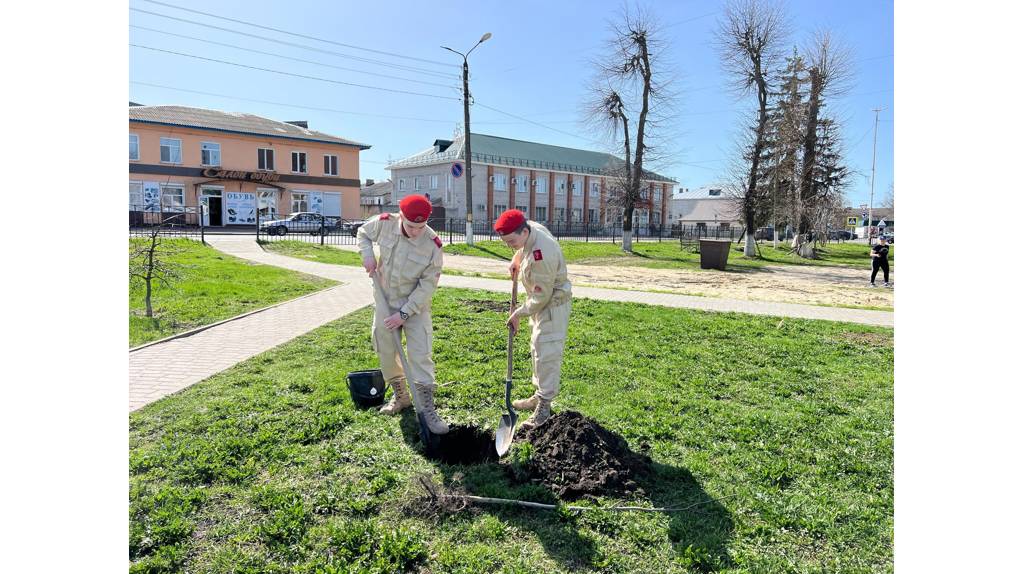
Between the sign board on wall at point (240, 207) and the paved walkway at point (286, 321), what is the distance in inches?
932

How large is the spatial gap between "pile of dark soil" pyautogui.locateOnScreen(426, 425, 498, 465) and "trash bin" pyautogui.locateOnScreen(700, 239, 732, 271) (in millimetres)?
17028

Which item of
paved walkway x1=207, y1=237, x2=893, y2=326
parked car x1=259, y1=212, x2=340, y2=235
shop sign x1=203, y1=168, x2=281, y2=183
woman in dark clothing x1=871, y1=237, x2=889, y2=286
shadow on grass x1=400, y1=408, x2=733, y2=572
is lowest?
shadow on grass x1=400, y1=408, x2=733, y2=572

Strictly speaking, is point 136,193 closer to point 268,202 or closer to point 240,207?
point 240,207

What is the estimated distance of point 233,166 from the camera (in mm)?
36750

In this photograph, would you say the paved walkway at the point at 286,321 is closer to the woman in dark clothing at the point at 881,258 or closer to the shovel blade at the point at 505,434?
the shovel blade at the point at 505,434

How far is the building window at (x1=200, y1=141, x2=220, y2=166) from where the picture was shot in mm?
35688

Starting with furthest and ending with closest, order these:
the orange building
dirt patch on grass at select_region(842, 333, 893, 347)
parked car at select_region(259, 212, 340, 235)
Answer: the orange building
parked car at select_region(259, 212, 340, 235)
dirt patch on grass at select_region(842, 333, 893, 347)

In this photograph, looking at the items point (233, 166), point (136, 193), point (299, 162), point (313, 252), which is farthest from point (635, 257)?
point (136, 193)

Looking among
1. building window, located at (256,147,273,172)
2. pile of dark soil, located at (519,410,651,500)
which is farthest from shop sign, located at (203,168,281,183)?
pile of dark soil, located at (519,410,651,500)

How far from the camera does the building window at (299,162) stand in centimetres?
3881

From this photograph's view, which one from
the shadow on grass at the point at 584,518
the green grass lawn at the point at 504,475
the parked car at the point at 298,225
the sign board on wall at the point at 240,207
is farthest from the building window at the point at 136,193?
the shadow on grass at the point at 584,518

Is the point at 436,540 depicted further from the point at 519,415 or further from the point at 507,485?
the point at 519,415

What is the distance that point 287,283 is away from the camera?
39.6 ft

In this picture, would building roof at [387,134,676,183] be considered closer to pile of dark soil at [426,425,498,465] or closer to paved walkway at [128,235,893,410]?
paved walkway at [128,235,893,410]
